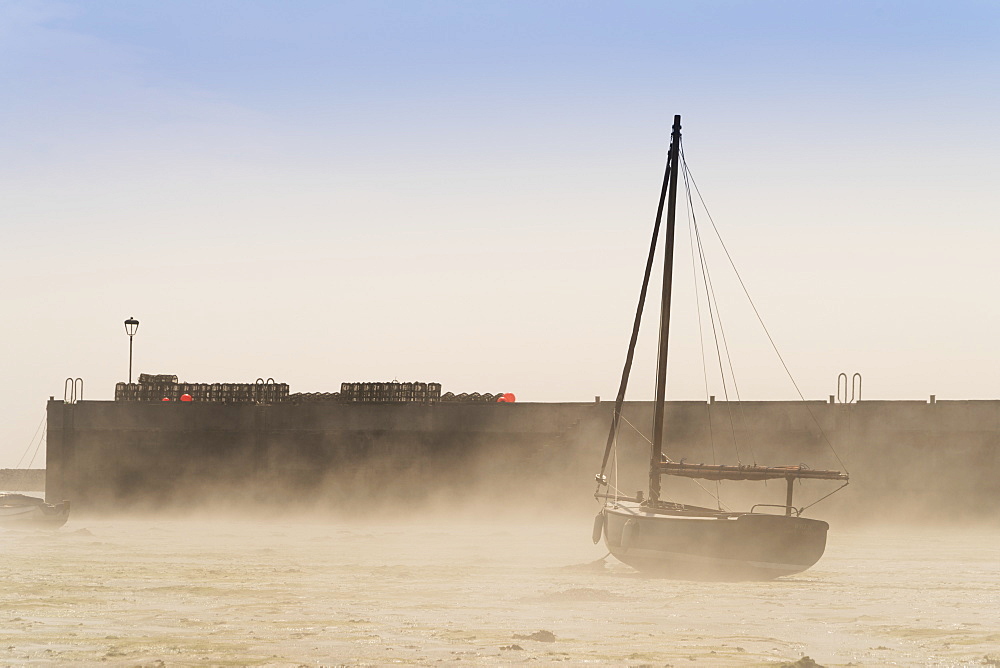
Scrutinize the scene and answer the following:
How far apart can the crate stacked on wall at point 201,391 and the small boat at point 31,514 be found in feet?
20.7

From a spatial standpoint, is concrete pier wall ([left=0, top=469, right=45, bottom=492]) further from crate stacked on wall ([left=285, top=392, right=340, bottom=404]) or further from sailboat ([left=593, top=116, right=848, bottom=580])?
sailboat ([left=593, top=116, right=848, bottom=580])

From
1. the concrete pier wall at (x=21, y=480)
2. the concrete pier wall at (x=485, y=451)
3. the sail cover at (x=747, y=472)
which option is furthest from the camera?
the concrete pier wall at (x=21, y=480)

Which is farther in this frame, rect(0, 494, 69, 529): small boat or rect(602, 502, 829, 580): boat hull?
rect(0, 494, 69, 529): small boat

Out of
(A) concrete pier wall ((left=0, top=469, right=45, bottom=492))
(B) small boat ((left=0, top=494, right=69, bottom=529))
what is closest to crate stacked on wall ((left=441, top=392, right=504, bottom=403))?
(B) small boat ((left=0, top=494, right=69, bottom=529))

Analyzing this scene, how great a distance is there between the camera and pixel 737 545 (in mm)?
26266

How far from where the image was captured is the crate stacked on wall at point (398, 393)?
42.8 m

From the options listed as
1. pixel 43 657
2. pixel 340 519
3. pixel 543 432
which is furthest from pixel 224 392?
pixel 43 657

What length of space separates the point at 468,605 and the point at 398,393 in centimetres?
2118

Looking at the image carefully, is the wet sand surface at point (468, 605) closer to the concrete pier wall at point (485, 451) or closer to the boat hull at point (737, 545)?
the boat hull at point (737, 545)

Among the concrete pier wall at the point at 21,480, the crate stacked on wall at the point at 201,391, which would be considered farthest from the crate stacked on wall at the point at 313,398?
the concrete pier wall at the point at 21,480

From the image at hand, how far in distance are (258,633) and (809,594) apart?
1096 centimetres

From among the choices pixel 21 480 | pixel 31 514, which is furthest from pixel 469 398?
pixel 21 480

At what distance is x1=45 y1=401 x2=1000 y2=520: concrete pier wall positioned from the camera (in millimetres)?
37344

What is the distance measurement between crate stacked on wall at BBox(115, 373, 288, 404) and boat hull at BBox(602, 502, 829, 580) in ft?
67.8
